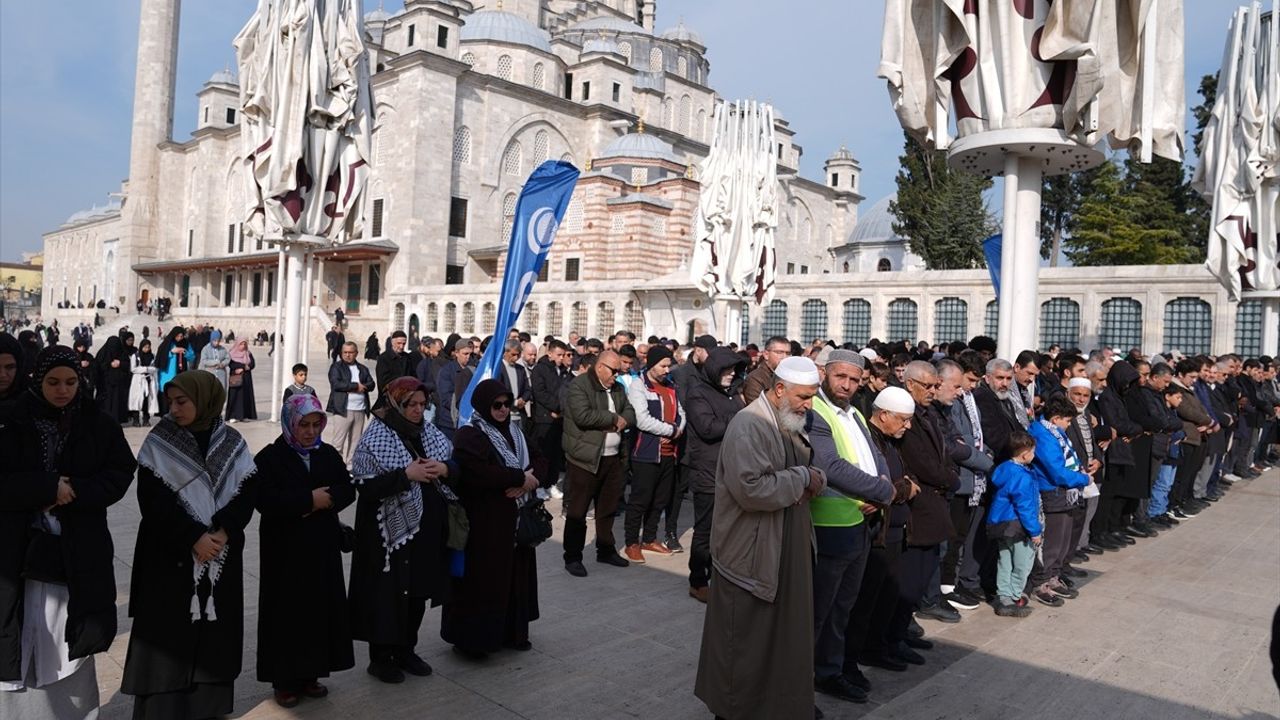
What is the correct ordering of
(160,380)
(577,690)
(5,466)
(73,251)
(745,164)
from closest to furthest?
(5,466), (577,690), (160,380), (745,164), (73,251)

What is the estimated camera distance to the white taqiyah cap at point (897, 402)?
13.6ft

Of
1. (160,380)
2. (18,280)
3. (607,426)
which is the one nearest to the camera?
(607,426)

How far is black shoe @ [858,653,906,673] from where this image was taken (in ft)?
14.5

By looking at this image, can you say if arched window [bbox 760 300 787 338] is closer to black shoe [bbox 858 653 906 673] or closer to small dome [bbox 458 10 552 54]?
black shoe [bbox 858 653 906 673]

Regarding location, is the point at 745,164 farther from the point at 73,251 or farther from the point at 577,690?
the point at 73,251

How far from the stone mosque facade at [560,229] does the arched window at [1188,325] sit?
4cm

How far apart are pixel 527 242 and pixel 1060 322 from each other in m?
16.2

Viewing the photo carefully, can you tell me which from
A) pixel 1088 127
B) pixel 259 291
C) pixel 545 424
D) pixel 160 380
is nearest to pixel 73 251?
pixel 259 291

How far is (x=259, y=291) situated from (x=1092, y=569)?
49251 millimetres

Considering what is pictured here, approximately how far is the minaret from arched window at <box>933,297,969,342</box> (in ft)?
153

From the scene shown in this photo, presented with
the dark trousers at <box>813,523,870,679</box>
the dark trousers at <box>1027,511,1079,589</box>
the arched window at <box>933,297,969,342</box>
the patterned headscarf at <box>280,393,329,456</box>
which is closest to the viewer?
the patterned headscarf at <box>280,393,329,456</box>

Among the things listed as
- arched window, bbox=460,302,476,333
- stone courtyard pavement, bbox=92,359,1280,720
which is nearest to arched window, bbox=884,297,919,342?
stone courtyard pavement, bbox=92,359,1280,720

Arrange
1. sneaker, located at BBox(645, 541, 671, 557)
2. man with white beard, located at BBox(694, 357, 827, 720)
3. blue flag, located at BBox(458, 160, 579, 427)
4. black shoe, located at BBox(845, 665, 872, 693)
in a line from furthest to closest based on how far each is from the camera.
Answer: sneaker, located at BBox(645, 541, 671, 557) → blue flag, located at BBox(458, 160, 579, 427) → black shoe, located at BBox(845, 665, 872, 693) → man with white beard, located at BBox(694, 357, 827, 720)

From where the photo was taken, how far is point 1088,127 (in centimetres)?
676
